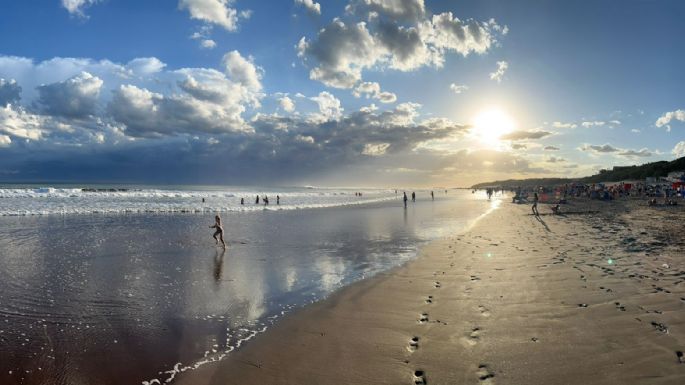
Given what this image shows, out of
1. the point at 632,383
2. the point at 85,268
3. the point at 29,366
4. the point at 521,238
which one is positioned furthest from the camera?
the point at 521,238

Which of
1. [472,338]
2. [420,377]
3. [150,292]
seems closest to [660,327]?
[472,338]

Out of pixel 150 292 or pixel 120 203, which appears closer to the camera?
pixel 150 292

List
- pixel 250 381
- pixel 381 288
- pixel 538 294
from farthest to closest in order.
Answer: pixel 381 288 < pixel 538 294 < pixel 250 381

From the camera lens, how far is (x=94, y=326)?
7879mm

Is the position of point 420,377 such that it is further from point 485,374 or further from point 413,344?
point 413,344

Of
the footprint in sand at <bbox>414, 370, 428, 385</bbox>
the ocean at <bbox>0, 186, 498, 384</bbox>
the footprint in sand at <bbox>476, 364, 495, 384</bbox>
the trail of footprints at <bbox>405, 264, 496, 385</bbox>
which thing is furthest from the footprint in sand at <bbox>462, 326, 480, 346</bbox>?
the ocean at <bbox>0, 186, 498, 384</bbox>

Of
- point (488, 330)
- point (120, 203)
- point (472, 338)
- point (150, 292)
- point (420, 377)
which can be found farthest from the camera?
point (120, 203)

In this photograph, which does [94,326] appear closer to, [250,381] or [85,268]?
[250,381]

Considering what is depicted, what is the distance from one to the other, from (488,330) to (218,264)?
1063cm

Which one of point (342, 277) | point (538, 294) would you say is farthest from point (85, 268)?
point (538, 294)

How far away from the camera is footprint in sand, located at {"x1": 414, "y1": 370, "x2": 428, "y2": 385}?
17.7 ft

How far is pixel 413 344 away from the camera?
6758 millimetres

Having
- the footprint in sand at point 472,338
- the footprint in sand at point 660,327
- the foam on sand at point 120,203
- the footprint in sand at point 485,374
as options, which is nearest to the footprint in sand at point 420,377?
the footprint in sand at point 485,374

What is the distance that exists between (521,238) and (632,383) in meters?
15.8
